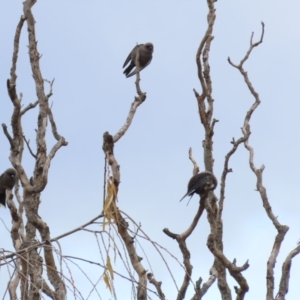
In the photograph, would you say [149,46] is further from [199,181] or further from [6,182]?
[199,181]

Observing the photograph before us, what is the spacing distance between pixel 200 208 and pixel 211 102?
2442mm

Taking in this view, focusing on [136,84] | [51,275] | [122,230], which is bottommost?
[51,275]

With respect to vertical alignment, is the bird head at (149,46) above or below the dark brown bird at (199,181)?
above

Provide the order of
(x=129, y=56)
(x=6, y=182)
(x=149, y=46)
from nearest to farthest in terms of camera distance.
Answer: (x=6, y=182) → (x=129, y=56) → (x=149, y=46)

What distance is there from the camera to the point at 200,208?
15.2 ft

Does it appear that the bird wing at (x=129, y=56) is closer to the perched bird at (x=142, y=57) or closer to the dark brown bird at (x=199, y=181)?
the perched bird at (x=142, y=57)

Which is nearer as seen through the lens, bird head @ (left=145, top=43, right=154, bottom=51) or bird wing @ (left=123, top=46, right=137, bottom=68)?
bird wing @ (left=123, top=46, right=137, bottom=68)

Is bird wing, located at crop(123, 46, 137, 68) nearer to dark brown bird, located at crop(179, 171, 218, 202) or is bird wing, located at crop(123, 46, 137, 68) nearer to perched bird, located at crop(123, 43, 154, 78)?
perched bird, located at crop(123, 43, 154, 78)

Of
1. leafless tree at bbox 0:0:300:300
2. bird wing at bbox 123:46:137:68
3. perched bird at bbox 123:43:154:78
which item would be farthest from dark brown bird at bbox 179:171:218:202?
bird wing at bbox 123:46:137:68

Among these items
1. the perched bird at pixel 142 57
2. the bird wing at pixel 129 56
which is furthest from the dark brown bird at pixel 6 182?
the bird wing at pixel 129 56

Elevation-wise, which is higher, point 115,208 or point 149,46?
point 149,46

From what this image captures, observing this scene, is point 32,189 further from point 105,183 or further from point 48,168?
point 105,183

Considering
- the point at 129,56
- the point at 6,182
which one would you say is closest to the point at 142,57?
the point at 129,56

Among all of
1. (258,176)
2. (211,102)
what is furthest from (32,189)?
(211,102)
